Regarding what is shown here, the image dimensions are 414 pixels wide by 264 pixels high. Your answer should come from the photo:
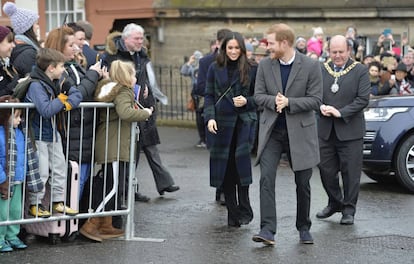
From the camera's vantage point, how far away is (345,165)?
34.1 feet

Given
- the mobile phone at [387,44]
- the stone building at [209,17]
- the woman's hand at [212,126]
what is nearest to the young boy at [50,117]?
the woman's hand at [212,126]

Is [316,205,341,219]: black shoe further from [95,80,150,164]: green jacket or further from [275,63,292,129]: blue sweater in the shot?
[95,80,150,164]: green jacket

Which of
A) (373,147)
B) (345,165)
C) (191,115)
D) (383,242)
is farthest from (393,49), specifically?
(383,242)

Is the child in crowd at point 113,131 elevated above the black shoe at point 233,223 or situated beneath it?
elevated above

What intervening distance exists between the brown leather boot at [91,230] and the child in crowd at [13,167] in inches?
27.7

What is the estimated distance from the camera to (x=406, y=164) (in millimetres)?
12055

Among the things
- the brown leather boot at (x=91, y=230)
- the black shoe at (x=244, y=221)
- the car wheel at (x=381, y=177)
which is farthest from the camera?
the car wheel at (x=381, y=177)

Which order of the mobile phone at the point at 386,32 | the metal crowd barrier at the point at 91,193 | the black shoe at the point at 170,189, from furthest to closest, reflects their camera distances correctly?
the mobile phone at the point at 386,32 → the black shoe at the point at 170,189 → the metal crowd barrier at the point at 91,193

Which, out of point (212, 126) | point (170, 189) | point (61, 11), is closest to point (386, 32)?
point (61, 11)

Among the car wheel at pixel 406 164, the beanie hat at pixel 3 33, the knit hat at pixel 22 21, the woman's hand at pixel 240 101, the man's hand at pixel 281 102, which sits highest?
the knit hat at pixel 22 21

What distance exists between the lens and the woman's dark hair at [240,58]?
390 inches

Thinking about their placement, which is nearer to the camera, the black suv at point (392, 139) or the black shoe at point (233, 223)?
the black shoe at point (233, 223)

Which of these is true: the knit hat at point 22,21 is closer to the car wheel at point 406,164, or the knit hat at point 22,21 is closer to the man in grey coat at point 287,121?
the man in grey coat at point 287,121

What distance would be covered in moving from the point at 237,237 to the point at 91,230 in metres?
1.35
